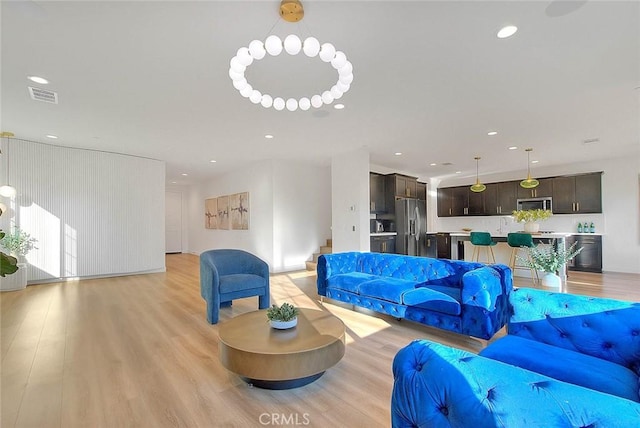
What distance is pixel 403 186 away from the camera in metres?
7.70

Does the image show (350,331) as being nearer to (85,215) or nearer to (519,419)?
(519,419)

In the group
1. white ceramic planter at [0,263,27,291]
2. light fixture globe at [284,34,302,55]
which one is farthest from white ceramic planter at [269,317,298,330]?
white ceramic planter at [0,263,27,291]

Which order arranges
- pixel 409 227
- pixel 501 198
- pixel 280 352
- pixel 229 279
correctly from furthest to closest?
pixel 501 198 < pixel 409 227 < pixel 229 279 < pixel 280 352

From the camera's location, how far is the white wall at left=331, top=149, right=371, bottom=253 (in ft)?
20.3

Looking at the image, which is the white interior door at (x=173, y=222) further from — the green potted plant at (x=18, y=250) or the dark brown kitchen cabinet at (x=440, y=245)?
the dark brown kitchen cabinet at (x=440, y=245)

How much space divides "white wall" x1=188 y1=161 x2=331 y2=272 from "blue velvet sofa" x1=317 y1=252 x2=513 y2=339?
305 cm

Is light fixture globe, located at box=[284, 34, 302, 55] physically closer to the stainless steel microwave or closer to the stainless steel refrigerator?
the stainless steel refrigerator

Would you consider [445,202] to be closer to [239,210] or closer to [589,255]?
[589,255]

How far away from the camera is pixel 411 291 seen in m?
3.37

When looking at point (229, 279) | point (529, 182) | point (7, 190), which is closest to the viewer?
point (229, 279)

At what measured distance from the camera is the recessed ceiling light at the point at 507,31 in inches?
92.3

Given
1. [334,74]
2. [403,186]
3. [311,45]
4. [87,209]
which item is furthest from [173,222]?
[311,45]

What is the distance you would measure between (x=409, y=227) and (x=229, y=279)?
15.7ft

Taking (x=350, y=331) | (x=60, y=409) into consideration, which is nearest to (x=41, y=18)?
(x=60, y=409)
